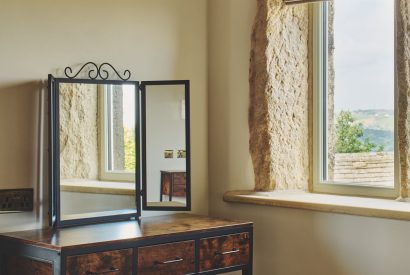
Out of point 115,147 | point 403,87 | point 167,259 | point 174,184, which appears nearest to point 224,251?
point 167,259

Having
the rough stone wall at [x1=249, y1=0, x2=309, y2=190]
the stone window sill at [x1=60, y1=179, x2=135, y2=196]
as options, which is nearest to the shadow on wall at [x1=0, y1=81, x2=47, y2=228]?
the stone window sill at [x1=60, y1=179, x2=135, y2=196]

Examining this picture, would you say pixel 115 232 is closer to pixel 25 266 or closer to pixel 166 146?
pixel 25 266

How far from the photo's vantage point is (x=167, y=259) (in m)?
2.60

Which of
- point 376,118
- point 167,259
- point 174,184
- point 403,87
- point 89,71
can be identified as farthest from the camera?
point 174,184

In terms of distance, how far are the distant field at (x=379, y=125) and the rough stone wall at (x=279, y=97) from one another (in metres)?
0.35

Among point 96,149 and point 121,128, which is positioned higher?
point 121,128

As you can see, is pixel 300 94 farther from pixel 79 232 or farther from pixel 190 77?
pixel 79 232

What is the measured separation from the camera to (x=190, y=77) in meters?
3.32

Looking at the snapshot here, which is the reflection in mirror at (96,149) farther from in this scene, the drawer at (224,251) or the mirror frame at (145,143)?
the drawer at (224,251)

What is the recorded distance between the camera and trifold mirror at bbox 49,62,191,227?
2.73 m

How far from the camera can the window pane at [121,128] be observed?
2.91 meters

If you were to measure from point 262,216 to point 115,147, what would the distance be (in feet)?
2.89

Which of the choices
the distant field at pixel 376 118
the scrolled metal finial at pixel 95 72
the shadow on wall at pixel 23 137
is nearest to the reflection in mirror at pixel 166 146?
the scrolled metal finial at pixel 95 72

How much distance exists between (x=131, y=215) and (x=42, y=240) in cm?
64
